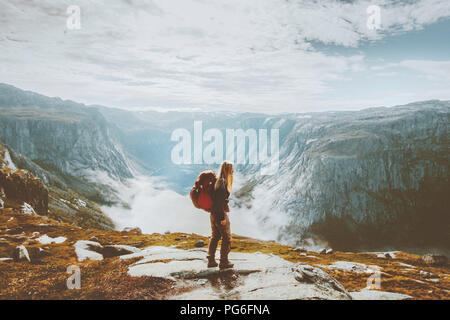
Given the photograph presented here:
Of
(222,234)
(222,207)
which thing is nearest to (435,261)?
(222,234)

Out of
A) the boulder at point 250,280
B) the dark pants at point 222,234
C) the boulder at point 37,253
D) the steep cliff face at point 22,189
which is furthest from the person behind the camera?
the steep cliff face at point 22,189

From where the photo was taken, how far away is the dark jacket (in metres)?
11.4

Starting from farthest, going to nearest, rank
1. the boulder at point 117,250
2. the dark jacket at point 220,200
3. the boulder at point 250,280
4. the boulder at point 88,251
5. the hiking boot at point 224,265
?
the boulder at point 88,251 → the boulder at point 117,250 → the hiking boot at point 224,265 → the dark jacket at point 220,200 → the boulder at point 250,280

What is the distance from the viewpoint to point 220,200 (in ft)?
37.4

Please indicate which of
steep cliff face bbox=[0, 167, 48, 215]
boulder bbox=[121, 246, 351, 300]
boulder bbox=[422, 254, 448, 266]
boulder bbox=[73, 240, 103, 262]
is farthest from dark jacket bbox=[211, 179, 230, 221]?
boulder bbox=[422, 254, 448, 266]

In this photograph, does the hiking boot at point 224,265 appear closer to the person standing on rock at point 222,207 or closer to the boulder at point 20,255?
the person standing on rock at point 222,207

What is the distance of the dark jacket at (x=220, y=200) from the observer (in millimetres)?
11375

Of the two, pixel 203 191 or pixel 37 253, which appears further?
pixel 37 253

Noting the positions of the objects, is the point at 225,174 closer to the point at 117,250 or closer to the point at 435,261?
the point at 117,250

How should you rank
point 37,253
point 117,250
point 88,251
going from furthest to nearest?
1. point 88,251
2. point 117,250
3. point 37,253

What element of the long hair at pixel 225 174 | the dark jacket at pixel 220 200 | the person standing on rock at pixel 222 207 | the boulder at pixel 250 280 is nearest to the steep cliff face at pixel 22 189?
the boulder at pixel 250 280
